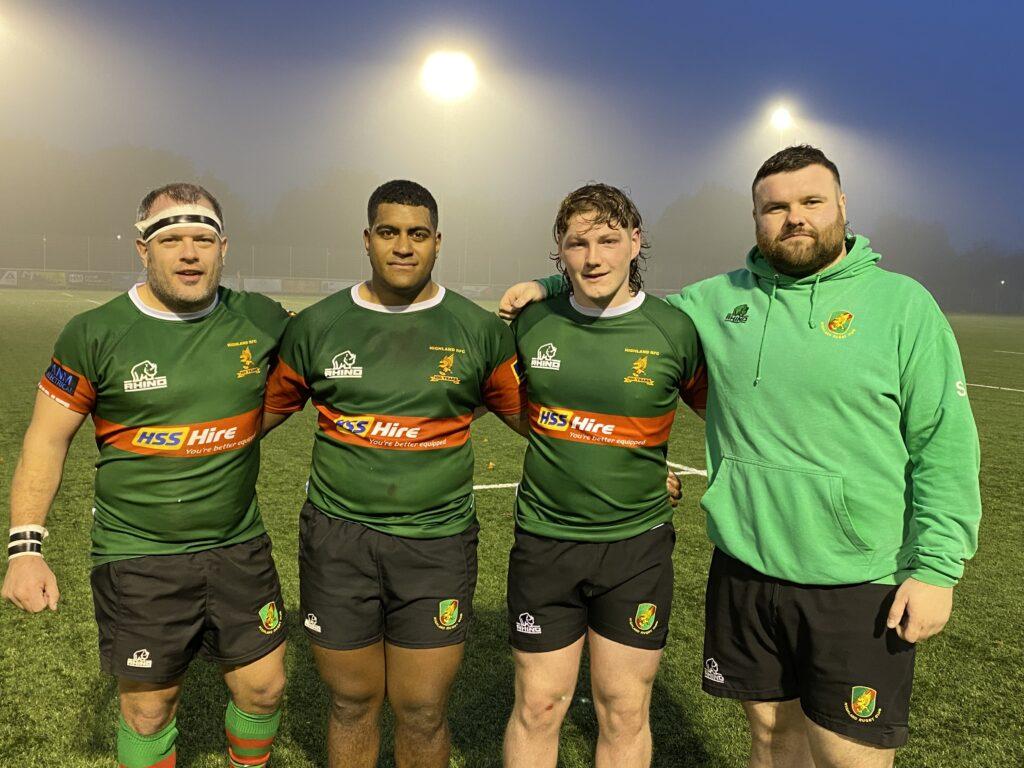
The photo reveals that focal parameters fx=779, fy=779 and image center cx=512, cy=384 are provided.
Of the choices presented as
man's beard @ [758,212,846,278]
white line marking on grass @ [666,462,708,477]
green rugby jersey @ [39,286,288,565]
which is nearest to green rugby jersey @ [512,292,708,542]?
man's beard @ [758,212,846,278]

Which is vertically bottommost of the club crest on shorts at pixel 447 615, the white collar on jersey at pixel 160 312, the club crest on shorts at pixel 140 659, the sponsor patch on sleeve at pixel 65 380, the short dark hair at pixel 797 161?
the club crest on shorts at pixel 140 659

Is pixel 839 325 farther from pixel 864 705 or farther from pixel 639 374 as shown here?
pixel 864 705

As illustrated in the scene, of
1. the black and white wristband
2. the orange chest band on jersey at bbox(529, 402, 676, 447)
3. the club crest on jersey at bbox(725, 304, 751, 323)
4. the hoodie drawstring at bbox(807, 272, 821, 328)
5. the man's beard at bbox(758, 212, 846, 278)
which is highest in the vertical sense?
the man's beard at bbox(758, 212, 846, 278)

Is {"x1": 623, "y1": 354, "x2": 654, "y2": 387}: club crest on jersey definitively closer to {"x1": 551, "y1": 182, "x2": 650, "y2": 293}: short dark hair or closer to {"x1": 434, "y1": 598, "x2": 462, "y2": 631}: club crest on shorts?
{"x1": 551, "y1": 182, "x2": 650, "y2": 293}: short dark hair

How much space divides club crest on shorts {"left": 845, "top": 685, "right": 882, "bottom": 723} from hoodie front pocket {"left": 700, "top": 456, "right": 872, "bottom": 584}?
0.34m

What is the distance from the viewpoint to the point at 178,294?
2.86 m

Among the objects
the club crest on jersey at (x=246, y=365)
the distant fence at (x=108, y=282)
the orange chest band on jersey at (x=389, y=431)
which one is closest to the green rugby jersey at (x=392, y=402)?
the orange chest band on jersey at (x=389, y=431)

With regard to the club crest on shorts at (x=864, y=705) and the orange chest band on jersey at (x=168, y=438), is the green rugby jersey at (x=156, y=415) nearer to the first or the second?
the orange chest band on jersey at (x=168, y=438)

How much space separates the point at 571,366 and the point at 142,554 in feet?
5.66

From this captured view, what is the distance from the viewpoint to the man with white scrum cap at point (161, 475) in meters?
2.80

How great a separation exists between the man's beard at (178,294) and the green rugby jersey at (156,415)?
3 centimetres

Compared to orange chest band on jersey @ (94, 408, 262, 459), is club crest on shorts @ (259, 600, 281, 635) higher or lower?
lower

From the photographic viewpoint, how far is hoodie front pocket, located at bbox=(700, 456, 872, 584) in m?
2.48

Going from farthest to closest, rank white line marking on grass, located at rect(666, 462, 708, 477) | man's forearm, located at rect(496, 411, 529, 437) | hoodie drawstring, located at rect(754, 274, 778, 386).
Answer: white line marking on grass, located at rect(666, 462, 708, 477) → man's forearm, located at rect(496, 411, 529, 437) → hoodie drawstring, located at rect(754, 274, 778, 386)
